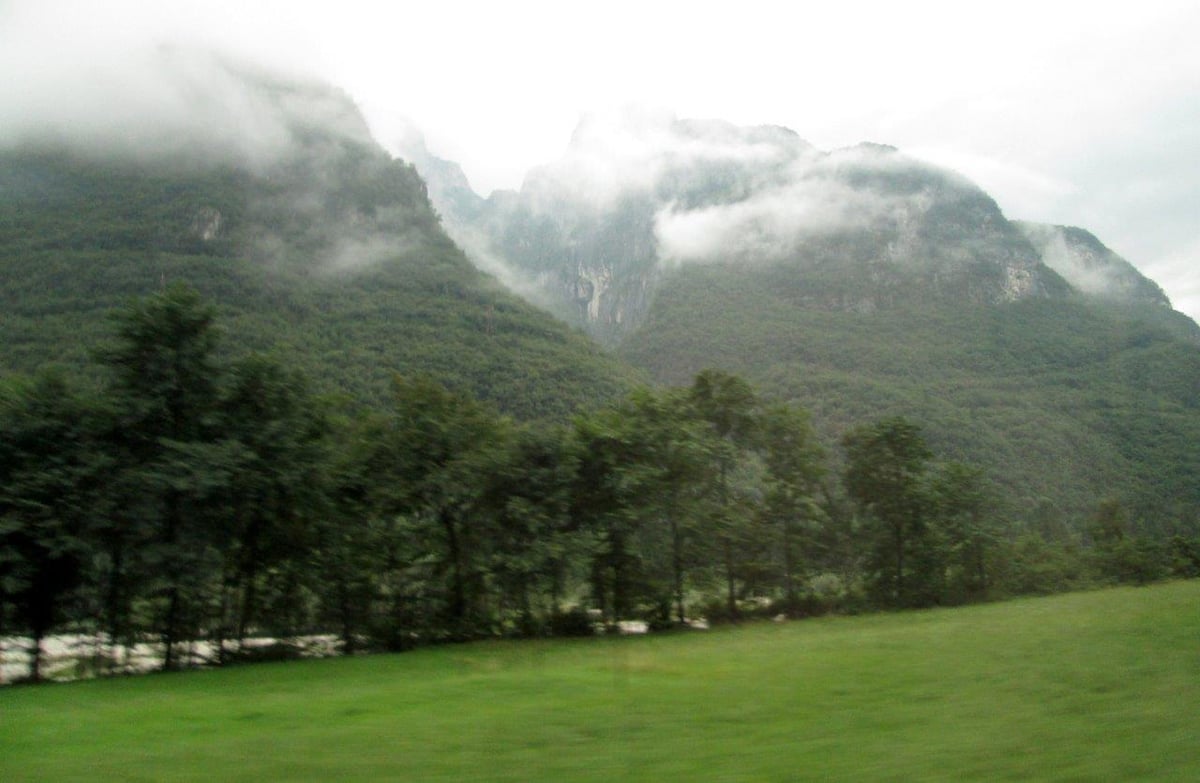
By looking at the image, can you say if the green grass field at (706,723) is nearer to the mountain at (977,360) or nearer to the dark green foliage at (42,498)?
the dark green foliage at (42,498)

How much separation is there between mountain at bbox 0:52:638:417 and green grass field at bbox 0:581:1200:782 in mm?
52513

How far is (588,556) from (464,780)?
21.5m

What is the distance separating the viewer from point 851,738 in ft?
22.0

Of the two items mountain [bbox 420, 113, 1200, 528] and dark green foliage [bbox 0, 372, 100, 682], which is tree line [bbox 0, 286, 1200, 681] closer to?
dark green foliage [bbox 0, 372, 100, 682]

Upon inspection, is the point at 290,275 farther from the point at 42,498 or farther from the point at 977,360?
the point at 977,360

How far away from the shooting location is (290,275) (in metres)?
118

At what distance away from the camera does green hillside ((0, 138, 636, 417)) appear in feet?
282

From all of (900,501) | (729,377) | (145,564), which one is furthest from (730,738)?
(900,501)

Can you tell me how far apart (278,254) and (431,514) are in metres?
116

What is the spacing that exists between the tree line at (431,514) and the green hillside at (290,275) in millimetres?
42760

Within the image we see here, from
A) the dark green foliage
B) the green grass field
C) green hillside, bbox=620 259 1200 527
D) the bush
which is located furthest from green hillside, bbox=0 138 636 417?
the green grass field

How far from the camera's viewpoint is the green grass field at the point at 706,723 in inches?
236

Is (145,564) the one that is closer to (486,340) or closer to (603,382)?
(603,382)

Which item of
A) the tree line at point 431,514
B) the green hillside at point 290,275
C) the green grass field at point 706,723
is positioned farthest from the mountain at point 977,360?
the green grass field at point 706,723
